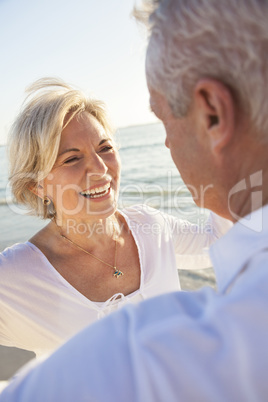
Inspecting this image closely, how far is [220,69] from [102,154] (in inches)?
75.4

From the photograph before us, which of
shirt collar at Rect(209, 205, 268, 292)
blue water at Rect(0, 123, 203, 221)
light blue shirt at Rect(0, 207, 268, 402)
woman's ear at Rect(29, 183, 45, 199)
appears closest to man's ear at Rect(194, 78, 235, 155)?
shirt collar at Rect(209, 205, 268, 292)

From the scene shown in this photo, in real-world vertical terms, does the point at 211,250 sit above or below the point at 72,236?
above

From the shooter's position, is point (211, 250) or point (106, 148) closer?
point (211, 250)

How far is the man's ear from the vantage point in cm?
89

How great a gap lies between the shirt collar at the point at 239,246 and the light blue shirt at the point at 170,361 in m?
0.12

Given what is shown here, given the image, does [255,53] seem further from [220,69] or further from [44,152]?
[44,152]

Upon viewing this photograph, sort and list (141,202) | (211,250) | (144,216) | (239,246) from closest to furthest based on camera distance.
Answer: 1. (239,246)
2. (211,250)
3. (144,216)
4. (141,202)

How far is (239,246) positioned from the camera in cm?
87

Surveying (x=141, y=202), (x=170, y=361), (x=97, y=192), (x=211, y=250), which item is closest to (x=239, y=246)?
(x=211, y=250)

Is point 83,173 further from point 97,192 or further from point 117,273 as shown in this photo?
point 117,273

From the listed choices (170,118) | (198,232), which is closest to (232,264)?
(170,118)

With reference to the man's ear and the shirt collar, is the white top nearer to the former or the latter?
the shirt collar

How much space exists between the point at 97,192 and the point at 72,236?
16.2 inches

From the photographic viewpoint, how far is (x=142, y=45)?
1378mm
